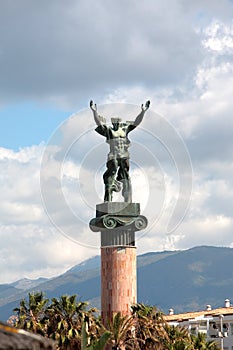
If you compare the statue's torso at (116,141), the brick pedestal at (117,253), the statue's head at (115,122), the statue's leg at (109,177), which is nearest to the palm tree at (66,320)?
the brick pedestal at (117,253)

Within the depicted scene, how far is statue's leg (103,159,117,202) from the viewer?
74.7m

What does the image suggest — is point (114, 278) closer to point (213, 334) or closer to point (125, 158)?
point (125, 158)

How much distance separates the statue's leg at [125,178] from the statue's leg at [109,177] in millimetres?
509

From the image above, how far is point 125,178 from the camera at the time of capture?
75062 millimetres

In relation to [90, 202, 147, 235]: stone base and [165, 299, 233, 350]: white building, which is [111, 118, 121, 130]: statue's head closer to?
[90, 202, 147, 235]: stone base

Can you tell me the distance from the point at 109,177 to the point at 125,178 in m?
1.33

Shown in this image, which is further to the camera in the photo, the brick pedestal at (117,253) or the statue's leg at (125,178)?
the statue's leg at (125,178)

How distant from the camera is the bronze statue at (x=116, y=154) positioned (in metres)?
74.9

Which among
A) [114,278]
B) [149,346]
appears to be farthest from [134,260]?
[149,346]

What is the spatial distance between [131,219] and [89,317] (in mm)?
8688

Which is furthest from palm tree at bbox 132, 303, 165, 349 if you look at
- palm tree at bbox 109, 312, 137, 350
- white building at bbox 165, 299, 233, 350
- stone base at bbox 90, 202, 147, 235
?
white building at bbox 165, 299, 233, 350

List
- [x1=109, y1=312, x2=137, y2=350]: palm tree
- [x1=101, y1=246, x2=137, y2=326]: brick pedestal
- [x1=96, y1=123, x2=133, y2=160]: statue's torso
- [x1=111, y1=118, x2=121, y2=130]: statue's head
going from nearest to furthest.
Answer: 1. [x1=109, y1=312, x2=137, y2=350]: palm tree
2. [x1=101, y1=246, x2=137, y2=326]: brick pedestal
3. [x1=96, y1=123, x2=133, y2=160]: statue's torso
4. [x1=111, y1=118, x2=121, y2=130]: statue's head

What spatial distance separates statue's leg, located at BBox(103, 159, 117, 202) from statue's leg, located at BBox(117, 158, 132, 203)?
509mm

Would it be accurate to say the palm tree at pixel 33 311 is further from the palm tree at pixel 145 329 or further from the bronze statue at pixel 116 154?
the bronze statue at pixel 116 154
